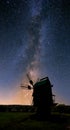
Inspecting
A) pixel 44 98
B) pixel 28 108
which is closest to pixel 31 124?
pixel 44 98

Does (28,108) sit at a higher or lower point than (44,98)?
higher

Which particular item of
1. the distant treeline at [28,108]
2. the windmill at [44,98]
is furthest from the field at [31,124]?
the distant treeline at [28,108]

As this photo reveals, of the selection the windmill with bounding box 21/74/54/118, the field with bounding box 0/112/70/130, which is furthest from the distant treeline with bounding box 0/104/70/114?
the field with bounding box 0/112/70/130

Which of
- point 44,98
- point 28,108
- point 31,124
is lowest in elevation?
point 31,124

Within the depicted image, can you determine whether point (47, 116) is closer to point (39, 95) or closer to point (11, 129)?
point (39, 95)

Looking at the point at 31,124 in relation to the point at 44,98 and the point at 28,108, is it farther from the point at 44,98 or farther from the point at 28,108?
the point at 28,108

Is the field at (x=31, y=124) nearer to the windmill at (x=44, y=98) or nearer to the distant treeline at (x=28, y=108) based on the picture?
the windmill at (x=44, y=98)

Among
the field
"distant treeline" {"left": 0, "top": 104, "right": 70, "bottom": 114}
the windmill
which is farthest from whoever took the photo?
"distant treeline" {"left": 0, "top": 104, "right": 70, "bottom": 114}

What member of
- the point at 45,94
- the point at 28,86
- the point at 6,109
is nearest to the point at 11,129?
the point at 45,94

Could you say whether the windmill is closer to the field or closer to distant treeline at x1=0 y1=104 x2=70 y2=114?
the field

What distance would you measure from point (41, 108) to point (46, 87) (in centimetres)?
400

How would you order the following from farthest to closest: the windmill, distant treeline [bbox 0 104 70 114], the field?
distant treeline [bbox 0 104 70 114] < the windmill < the field

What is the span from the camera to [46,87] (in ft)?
161

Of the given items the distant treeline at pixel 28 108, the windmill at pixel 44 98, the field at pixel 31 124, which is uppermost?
the distant treeline at pixel 28 108
